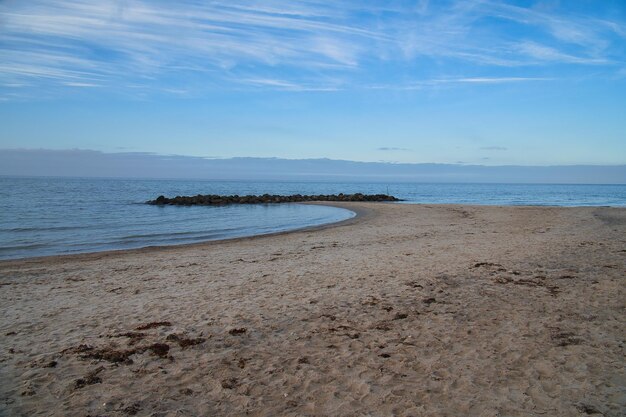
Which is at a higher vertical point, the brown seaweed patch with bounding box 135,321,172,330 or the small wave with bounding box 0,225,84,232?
the brown seaweed patch with bounding box 135,321,172,330

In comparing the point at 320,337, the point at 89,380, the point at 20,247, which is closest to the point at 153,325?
the point at 89,380

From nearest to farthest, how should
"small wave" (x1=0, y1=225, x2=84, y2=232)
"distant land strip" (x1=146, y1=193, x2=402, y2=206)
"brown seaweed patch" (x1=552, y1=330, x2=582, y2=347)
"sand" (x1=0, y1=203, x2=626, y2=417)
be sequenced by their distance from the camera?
"sand" (x1=0, y1=203, x2=626, y2=417) → "brown seaweed patch" (x1=552, y1=330, x2=582, y2=347) → "small wave" (x1=0, y1=225, x2=84, y2=232) → "distant land strip" (x1=146, y1=193, x2=402, y2=206)

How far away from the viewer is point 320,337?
6.82 meters

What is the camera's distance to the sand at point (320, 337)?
4930 millimetres

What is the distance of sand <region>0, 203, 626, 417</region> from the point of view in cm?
493

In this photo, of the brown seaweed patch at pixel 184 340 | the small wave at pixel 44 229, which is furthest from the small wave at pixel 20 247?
the brown seaweed patch at pixel 184 340

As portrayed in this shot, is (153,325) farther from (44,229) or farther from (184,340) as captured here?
(44,229)

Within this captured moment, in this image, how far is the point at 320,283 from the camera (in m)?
10.2

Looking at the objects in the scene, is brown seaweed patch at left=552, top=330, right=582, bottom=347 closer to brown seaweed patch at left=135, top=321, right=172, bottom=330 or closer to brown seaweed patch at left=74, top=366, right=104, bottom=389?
brown seaweed patch at left=135, top=321, right=172, bottom=330

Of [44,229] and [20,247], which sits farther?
[44,229]

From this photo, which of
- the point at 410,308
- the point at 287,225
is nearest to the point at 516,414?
A: the point at 410,308

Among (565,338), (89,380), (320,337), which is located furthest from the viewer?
(320,337)

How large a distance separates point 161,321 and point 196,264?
5.72 m

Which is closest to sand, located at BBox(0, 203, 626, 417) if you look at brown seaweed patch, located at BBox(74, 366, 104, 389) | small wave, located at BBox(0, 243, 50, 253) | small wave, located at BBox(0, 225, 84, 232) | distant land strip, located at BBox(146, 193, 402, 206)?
brown seaweed patch, located at BBox(74, 366, 104, 389)
